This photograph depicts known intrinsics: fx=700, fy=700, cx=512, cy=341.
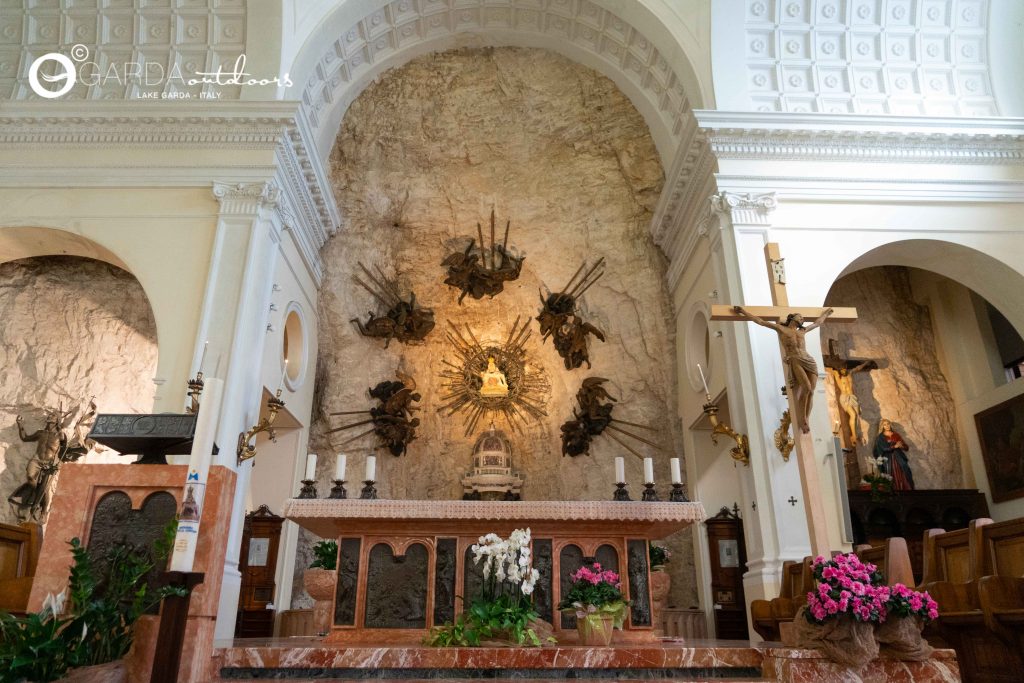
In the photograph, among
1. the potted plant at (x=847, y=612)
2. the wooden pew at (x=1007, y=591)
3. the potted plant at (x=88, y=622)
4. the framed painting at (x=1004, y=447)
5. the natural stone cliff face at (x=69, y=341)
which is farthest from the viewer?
the natural stone cliff face at (x=69, y=341)

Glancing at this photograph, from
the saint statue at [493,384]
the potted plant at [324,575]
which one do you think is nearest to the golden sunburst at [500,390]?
the saint statue at [493,384]

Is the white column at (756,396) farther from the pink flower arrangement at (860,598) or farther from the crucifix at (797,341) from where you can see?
the pink flower arrangement at (860,598)

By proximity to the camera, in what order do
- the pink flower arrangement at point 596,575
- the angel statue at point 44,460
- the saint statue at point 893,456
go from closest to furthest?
the pink flower arrangement at point 596,575
the angel statue at point 44,460
the saint statue at point 893,456

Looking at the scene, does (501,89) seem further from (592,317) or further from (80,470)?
(80,470)

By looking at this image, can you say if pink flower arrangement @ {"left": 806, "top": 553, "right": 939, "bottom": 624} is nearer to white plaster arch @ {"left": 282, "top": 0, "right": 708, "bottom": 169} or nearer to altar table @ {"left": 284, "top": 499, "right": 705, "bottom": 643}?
altar table @ {"left": 284, "top": 499, "right": 705, "bottom": 643}

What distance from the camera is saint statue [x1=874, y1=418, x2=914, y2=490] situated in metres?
10.1

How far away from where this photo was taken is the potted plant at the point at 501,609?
5531mm

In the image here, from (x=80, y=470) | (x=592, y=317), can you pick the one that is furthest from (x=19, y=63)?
(x=592, y=317)

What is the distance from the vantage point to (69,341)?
10.9 metres

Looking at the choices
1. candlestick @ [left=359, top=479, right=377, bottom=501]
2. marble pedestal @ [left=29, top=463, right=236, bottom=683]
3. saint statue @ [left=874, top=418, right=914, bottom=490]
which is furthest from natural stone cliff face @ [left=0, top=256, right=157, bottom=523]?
saint statue @ [left=874, top=418, right=914, bottom=490]

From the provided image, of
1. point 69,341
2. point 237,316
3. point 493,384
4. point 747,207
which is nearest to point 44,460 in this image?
point 69,341

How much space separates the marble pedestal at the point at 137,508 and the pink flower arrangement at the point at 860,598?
12.4 feet

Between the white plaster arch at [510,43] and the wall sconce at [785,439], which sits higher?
the white plaster arch at [510,43]

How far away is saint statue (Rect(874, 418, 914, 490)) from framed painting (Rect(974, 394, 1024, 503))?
1040 mm
